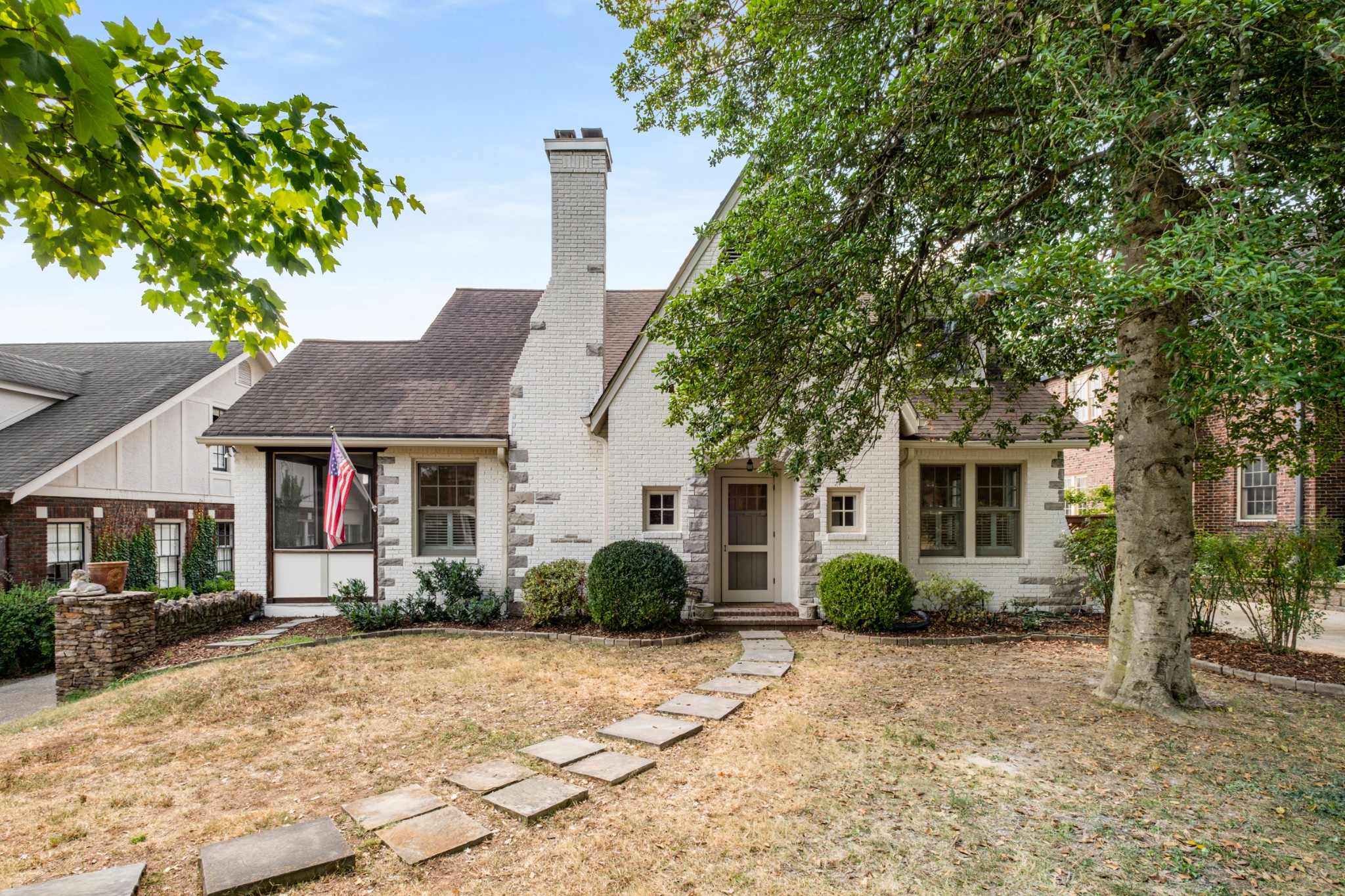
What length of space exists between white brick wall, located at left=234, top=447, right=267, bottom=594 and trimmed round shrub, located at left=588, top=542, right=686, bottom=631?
19.9 feet

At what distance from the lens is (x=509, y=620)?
427 inches

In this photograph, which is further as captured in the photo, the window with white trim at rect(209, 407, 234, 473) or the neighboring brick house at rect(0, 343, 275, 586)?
the window with white trim at rect(209, 407, 234, 473)

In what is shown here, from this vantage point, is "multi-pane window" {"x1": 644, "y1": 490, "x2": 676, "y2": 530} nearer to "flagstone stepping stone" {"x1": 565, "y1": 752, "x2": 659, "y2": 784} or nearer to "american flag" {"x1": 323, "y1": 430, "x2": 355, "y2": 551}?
"american flag" {"x1": 323, "y1": 430, "x2": 355, "y2": 551}

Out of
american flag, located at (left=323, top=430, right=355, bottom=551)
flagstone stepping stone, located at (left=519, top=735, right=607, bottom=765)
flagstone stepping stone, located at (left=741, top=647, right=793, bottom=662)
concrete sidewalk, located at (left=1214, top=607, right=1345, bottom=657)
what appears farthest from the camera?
american flag, located at (left=323, top=430, right=355, bottom=551)

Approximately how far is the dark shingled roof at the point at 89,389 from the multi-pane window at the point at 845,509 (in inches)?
509

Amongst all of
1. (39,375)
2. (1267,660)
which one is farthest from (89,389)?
(1267,660)

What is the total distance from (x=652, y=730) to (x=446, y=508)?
23.5ft

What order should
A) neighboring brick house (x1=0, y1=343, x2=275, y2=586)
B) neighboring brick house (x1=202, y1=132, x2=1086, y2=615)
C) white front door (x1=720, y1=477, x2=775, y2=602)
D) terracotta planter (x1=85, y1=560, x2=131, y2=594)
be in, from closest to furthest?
1. terracotta planter (x1=85, y1=560, x2=131, y2=594)
2. neighboring brick house (x1=202, y1=132, x2=1086, y2=615)
3. white front door (x1=720, y1=477, x2=775, y2=602)
4. neighboring brick house (x1=0, y1=343, x2=275, y2=586)

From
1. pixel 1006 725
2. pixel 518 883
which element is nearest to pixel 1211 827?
pixel 1006 725

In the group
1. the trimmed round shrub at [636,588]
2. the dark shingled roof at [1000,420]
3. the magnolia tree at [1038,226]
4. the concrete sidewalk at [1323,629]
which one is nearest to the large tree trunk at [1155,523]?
the magnolia tree at [1038,226]

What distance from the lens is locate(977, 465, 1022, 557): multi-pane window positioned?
11625 mm

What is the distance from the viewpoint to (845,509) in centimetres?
1090

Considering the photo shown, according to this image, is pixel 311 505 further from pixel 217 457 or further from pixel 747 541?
pixel 217 457

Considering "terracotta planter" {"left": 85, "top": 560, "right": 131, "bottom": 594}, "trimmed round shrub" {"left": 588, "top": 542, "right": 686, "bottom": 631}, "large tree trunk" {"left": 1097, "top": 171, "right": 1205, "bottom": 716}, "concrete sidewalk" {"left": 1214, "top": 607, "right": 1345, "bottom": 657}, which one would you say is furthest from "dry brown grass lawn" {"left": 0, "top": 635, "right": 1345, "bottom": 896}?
"concrete sidewalk" {"left": 1214, "top": 607, "right": 1345, "bottom": 657}
